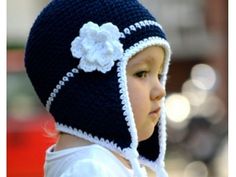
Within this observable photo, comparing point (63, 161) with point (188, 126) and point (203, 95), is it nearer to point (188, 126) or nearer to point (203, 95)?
point (188, 126)

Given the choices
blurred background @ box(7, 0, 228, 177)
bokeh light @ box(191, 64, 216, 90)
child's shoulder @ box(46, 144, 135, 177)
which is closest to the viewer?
child's shoulder @ box(46, 144, 135, 177)

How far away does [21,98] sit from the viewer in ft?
20.7

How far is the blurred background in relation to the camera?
5906mm

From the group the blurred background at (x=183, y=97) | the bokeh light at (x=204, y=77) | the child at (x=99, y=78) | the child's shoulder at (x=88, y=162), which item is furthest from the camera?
the bokeh light at (x=204, y=77)

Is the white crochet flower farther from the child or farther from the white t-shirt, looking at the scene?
the white t-shirt

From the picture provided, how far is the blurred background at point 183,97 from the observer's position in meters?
5.91

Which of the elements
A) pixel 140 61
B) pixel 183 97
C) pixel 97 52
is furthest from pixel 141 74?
pixel 183 97

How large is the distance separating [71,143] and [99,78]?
0.70 feet

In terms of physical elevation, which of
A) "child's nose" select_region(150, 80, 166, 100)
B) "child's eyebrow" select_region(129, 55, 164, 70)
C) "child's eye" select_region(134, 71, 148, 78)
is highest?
"child's eyebrow" select_region(129, 55, 164, 70)

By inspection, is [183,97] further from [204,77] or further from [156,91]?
[156,91]

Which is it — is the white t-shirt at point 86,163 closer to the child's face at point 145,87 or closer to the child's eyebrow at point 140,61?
the child's face at point 145,87

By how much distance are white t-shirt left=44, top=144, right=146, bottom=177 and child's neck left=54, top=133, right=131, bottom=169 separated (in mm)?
22

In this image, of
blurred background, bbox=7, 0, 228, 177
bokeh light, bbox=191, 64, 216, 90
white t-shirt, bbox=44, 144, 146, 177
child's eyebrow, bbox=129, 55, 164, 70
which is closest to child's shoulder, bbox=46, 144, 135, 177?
white t-shirt, bbox=44, 144, 146, 177

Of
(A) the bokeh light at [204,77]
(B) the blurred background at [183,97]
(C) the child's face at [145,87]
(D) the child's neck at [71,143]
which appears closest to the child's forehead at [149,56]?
(C) the child's face at [145,87]
